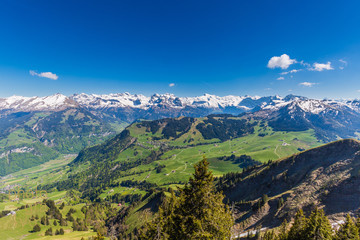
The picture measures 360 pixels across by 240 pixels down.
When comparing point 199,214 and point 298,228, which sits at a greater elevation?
point 199,214

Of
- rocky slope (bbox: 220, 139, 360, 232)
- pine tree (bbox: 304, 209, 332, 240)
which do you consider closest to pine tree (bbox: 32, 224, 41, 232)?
rocky slope (bbox: 220, 139, 360, 232)

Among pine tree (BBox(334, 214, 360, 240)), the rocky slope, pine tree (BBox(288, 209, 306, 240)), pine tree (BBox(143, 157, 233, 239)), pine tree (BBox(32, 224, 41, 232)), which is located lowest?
pine tree (BBox(32, 224, 41, 232))

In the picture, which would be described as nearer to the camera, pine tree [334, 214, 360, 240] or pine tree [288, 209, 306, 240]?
pine tree [334, 214, 360, 240]

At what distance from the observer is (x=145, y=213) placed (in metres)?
136

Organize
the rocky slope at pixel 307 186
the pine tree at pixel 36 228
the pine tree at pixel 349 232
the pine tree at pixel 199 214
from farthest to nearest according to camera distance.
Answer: the pine tree at pixel 36 228 < the rocky slope at pixel 307 186 < the pine tree at pixel 349 232 < the pine tree at pixel 199 214

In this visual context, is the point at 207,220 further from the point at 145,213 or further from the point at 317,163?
the point at 145,213

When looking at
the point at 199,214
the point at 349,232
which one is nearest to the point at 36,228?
the point at 199,214

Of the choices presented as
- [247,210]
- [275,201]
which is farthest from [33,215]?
[275,201]

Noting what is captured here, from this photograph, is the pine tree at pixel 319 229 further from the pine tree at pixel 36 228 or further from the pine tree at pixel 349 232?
the pine tree at pixel 36 228

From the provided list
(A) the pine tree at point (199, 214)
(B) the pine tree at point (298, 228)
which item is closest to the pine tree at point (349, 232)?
(B) the pine tree at point (298, 228)

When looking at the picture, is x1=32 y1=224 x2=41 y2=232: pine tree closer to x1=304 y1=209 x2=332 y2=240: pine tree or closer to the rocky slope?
the rocky slope

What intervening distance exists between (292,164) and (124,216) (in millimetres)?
141496

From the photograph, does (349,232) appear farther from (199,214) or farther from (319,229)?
(199,214)

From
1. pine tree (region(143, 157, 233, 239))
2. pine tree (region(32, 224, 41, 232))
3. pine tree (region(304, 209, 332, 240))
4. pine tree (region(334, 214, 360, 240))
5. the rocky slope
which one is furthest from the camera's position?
pine tree (region(32, 224, 41, 232))
